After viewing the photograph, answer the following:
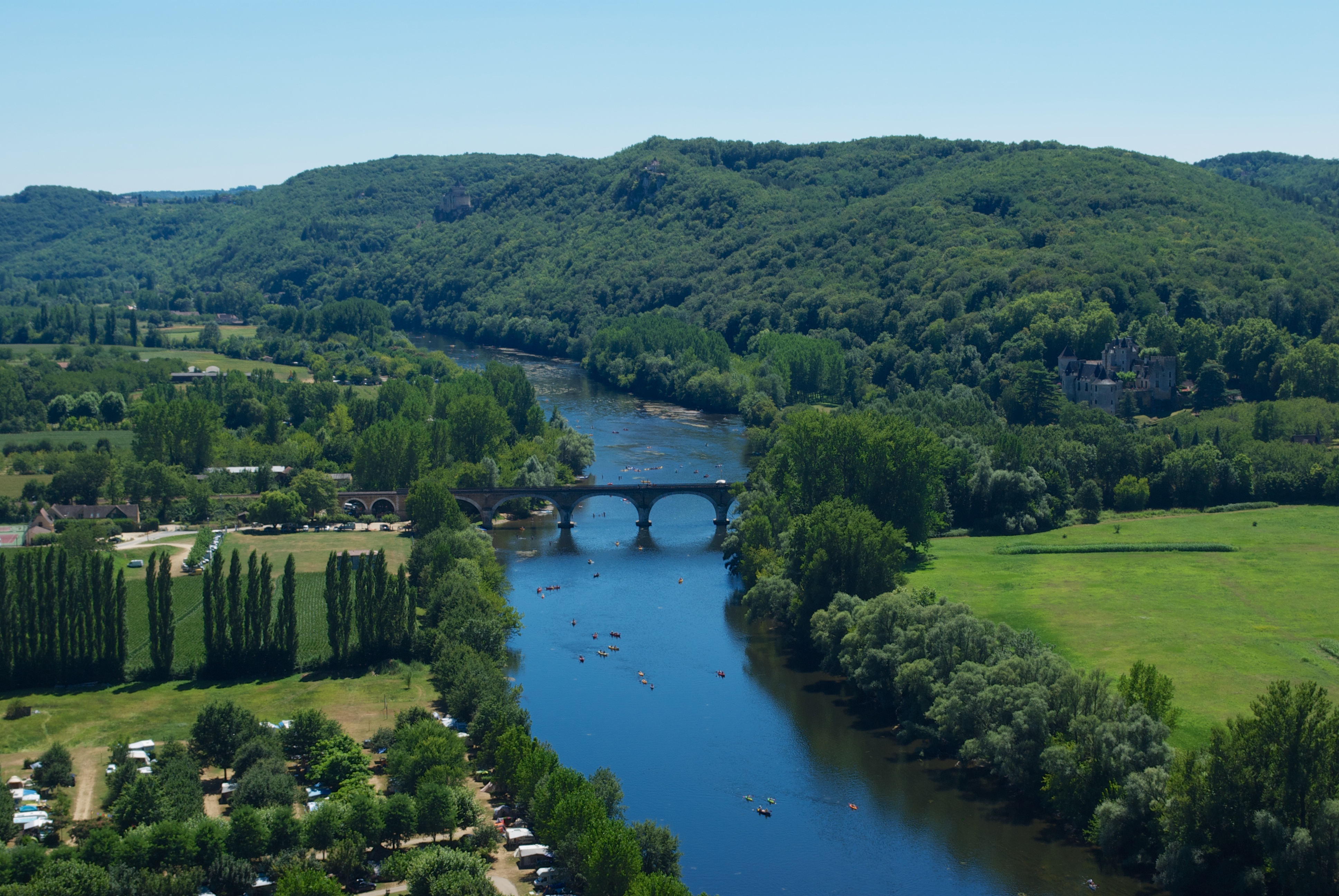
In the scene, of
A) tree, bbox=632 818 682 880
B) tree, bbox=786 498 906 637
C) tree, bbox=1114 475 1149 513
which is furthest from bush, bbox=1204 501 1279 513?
tree, bbox=632 818 682 880

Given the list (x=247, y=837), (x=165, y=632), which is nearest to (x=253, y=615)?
(x=165, y=632)

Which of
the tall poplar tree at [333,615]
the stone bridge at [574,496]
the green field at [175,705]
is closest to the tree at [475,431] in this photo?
the stone bridge at [574,496]

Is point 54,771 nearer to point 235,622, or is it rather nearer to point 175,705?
point 175,705

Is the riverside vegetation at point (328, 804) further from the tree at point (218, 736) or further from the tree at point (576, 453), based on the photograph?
the tree at point (576, 453)

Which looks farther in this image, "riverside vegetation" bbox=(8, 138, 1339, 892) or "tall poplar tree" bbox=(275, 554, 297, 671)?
"tall poplar tree" bbox=(275, 554, 297, 671)

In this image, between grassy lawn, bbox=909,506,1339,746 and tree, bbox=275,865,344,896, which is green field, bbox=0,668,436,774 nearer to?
tree, bbox=275,865,344,896
